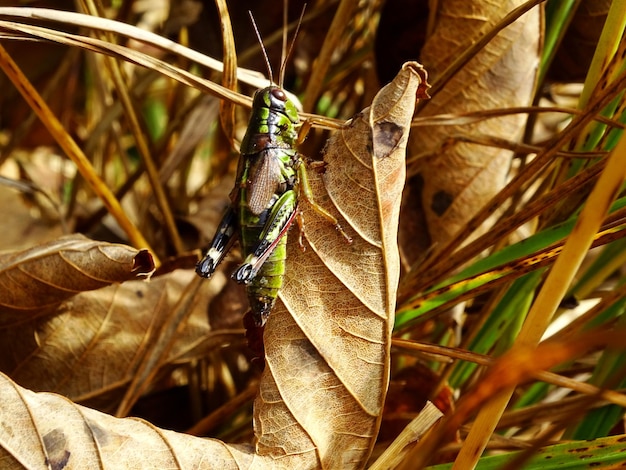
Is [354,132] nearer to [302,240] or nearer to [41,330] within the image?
[302,240]

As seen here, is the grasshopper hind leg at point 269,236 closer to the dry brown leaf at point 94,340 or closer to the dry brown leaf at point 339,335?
the dry brown leaf at point 339,335

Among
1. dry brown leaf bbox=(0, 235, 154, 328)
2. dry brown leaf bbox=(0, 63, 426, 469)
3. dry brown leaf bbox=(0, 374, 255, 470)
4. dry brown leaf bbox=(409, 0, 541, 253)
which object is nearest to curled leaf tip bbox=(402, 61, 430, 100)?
dry brown leaf bbox=(0, 63, 426, 469)

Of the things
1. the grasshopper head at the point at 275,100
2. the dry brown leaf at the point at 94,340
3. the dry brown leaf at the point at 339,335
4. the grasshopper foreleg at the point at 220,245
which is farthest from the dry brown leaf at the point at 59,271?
the grasshopper head at the point at 275,100

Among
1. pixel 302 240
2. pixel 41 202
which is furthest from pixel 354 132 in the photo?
pixel 41 202

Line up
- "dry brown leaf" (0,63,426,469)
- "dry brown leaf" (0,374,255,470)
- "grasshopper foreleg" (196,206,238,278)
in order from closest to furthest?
1. "dry brown leaf" (0,374,255,470)
2. "dry brown leaf" (0,63,426,469)
3. "grasshopper foreleg" (196,206,238,278)

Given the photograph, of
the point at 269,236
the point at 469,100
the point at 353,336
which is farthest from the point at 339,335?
the point at 469,100

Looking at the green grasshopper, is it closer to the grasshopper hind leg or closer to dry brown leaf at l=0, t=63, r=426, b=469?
the grasshopper hind leg
